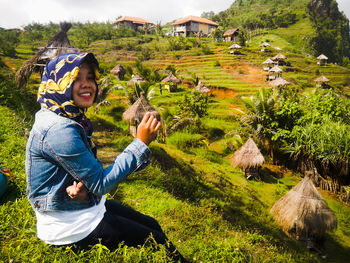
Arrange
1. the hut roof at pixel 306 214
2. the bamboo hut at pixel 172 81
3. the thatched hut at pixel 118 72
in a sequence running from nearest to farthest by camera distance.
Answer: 1. the hut roof at pixel 306 214
2. the bamboo hut at pixel 172 81
3. the thatched hut at pixel 118 72

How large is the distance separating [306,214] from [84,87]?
5.56 meters

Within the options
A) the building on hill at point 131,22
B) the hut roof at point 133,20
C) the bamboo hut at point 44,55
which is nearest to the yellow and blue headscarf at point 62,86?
the bamboo hut at point 44,55

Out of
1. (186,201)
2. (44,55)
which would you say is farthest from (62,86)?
(44,55)

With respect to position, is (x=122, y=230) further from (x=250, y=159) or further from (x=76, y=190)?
(x=250, y=159)

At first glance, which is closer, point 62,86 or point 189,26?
point 62,86

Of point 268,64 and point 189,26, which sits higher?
point 189,26

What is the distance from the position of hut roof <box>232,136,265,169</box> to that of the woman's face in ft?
23.5

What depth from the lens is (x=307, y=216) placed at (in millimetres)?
5234

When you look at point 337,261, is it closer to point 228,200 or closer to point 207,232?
point 228,200

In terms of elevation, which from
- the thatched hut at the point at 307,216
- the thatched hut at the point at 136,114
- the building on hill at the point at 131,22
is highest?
the building on hill at the point at 131,22

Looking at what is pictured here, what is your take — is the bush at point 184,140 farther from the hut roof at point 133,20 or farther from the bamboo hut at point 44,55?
the hut roof at point 133,20

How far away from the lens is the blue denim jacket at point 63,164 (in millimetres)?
1145

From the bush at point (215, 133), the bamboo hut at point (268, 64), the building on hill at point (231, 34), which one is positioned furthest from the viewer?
the building on hill at point (231, 34)

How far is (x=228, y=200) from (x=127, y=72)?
19.2 metres
